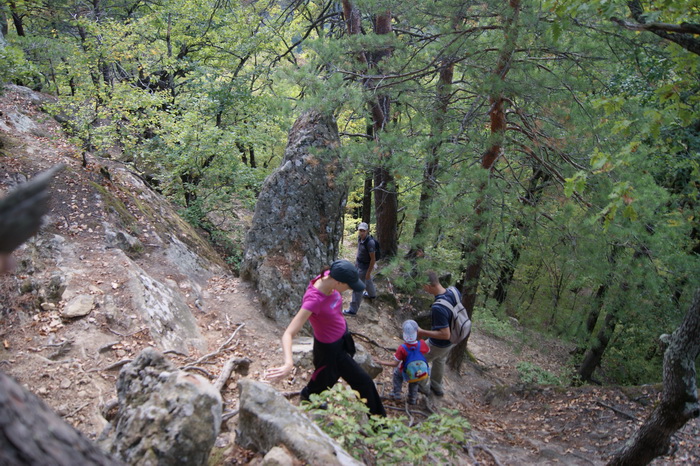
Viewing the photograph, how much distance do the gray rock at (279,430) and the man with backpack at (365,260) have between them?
162 inches

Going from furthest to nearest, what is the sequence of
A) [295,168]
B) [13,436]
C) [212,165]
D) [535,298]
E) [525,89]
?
[535,298]
[212,165]
[295,168]
[525,89]
[13,436]

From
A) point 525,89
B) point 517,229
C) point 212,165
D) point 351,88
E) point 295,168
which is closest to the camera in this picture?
point 525,89

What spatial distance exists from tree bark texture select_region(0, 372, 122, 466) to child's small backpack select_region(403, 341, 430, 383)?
14.9ft

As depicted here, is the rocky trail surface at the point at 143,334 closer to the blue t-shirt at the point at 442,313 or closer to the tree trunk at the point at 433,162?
the blue t-shirt at the point at 442,313

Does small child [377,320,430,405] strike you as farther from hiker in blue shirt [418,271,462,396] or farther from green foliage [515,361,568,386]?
green foliage [515,361,568,386]

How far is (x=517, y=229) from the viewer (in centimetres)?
676

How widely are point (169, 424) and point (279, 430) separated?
0.72 metres

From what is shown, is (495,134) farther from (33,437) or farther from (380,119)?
(33,437)

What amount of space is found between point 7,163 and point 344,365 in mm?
6402

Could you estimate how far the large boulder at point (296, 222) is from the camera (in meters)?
7.39

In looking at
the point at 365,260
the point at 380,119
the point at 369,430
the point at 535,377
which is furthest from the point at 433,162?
the point at 535,377

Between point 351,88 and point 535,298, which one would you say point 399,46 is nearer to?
point 351,88

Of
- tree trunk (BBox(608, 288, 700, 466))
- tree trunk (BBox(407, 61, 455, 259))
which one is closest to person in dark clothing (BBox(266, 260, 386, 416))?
tree trunk (BBox(407, 61, 455, 259))

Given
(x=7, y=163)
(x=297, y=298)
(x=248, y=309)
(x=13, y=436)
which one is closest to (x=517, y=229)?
(x=297, y=298)
